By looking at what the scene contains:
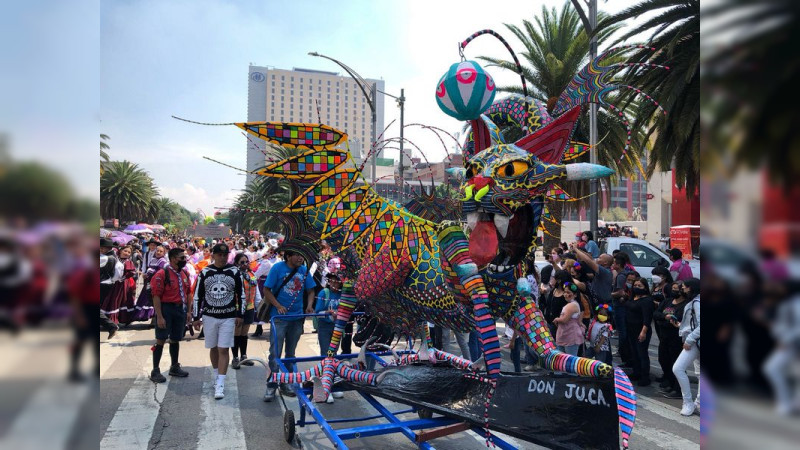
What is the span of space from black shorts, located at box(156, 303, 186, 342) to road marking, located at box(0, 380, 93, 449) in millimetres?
6604

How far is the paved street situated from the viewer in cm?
498

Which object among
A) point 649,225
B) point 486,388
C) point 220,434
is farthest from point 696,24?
point 649,225

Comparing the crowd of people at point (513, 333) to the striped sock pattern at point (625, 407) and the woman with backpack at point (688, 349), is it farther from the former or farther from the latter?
the striped sock pattern at point (625, 407)

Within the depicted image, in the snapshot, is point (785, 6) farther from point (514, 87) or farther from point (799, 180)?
point (514, 87)

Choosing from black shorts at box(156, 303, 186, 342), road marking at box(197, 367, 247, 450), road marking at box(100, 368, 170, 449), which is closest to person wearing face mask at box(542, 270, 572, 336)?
road marking at box(197, 367, 247, 450)

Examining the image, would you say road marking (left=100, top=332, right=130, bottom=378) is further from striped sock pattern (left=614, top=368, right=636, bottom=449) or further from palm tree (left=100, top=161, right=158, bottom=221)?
palm tree (left=100, top=161, right=158, bottom=221)

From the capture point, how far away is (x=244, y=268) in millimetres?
9406

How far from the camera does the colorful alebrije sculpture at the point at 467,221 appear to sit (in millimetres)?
3779

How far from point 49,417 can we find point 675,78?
10139mm

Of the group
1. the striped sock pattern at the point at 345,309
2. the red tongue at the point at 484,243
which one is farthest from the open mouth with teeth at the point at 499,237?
the striped sock pattern at the point at 345,309

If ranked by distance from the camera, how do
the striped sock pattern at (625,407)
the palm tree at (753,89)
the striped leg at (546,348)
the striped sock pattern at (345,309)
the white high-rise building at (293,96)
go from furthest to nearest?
the white high-rise building at (293,96)
the striped sock pattern at (345,309)
the striped leg at (546,348)
the striped sock pattern at (625,407)
the palm tree at (753,89)

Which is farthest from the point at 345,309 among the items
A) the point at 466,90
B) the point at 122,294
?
the point at 122,294

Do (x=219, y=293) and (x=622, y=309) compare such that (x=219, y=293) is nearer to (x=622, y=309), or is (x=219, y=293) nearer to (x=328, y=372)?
(x=328, y=372)

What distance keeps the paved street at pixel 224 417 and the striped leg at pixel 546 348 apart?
153 cm
